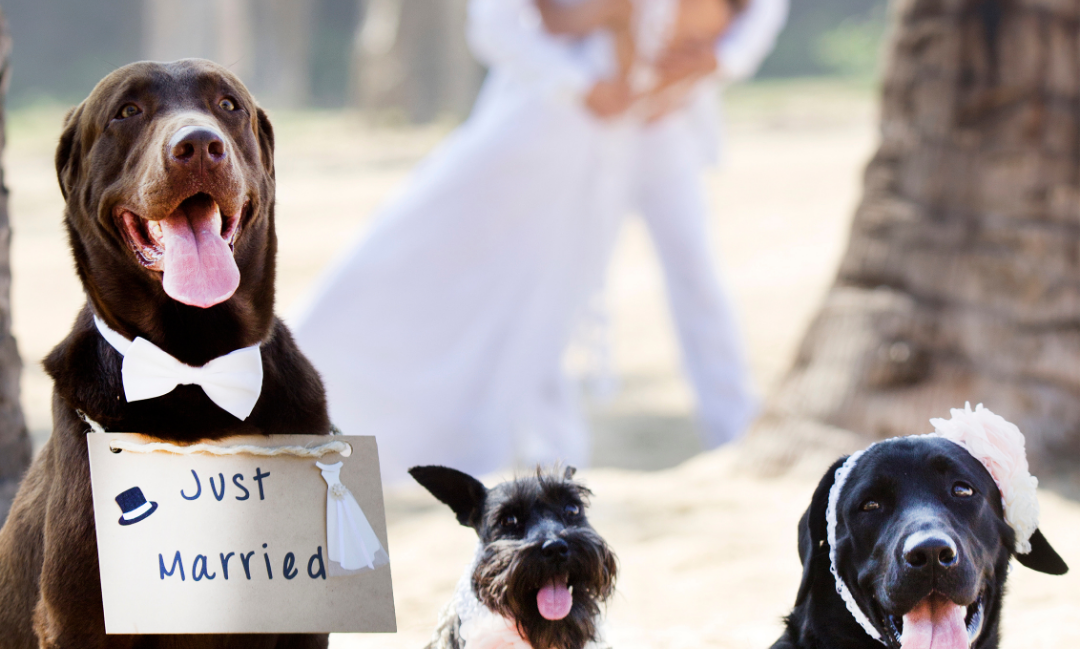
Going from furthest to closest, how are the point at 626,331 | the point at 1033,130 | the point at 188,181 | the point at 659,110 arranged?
the point at 626,331, the point at 659,110, the point at 1033,130, the point at 188,181

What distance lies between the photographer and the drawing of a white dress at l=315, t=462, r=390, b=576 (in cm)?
207

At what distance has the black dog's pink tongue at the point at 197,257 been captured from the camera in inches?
71.6

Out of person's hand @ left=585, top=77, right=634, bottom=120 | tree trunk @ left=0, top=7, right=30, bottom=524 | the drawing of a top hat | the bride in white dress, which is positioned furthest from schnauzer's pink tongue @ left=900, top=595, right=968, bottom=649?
person's hand @ left=585, top=77, right=634, bottom=120

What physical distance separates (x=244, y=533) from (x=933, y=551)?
1.23 m

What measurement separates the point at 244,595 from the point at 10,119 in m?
22.7

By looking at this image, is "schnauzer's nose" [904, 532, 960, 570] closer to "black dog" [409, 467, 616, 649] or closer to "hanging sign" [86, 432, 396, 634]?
"black dog" [409, 467, 616, 649]

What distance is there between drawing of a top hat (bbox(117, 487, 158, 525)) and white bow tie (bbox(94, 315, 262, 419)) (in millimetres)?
172

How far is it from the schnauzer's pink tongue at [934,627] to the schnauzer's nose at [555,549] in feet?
2.04

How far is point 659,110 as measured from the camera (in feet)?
19.2

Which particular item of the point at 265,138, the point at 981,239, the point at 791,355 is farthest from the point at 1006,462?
the point at 791,355

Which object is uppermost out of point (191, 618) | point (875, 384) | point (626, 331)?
point (191, 618)

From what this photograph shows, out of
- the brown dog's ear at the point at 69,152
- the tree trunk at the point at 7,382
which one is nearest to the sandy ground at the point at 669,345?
the tree trunk at the point at 7,382

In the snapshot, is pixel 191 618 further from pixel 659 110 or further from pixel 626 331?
pixel 626 331

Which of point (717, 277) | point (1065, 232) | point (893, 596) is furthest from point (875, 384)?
point (893, 596)
